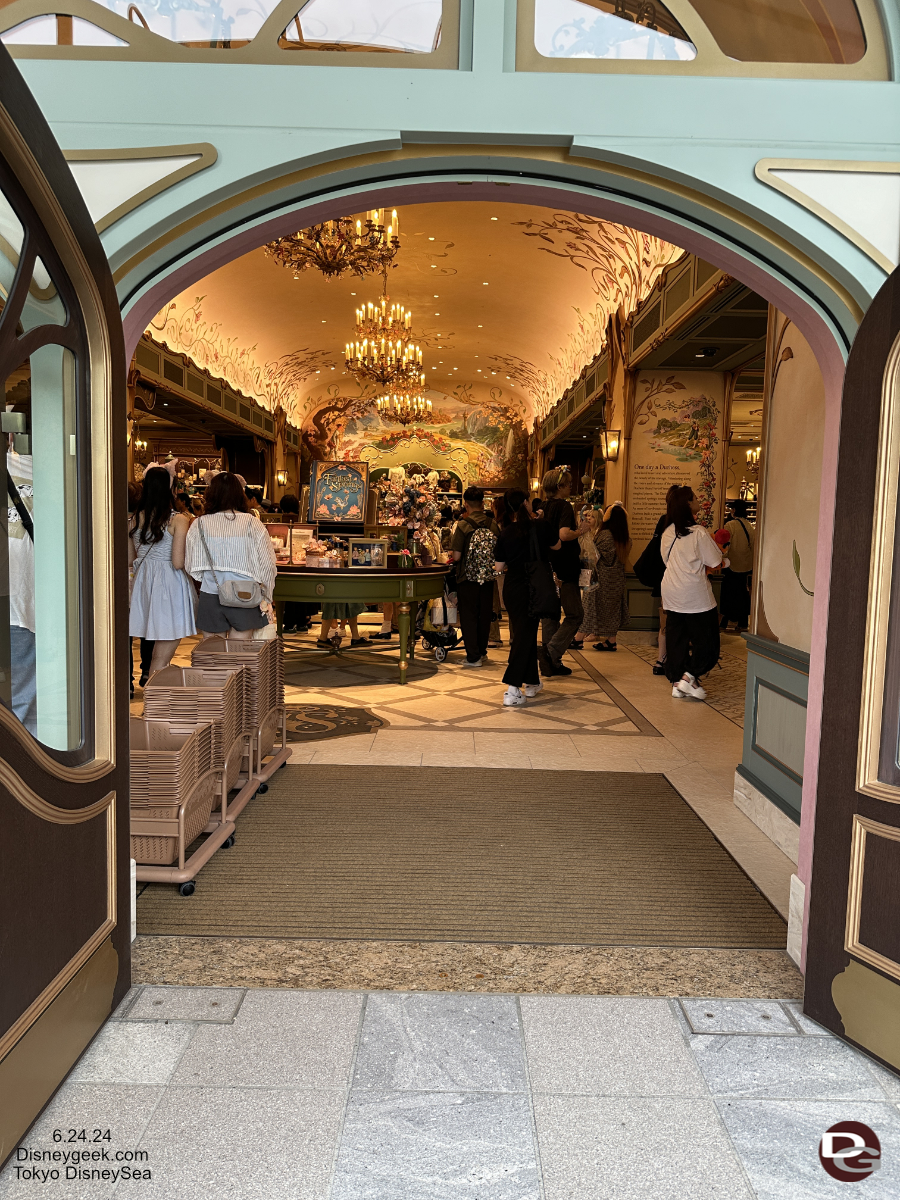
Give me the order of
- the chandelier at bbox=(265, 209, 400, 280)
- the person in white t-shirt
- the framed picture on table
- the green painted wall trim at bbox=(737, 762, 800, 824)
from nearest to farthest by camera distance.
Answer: the green painted wall trim at bbox=(737, 762, 800, 824) < the person in white t-shirt < the framed picture on table < the chandelier at bbox=(265, 209, 400, 280)

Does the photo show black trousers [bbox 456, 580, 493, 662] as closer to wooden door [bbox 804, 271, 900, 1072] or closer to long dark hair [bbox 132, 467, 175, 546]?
long dark hair [bbox 132, 467, 175, 546]

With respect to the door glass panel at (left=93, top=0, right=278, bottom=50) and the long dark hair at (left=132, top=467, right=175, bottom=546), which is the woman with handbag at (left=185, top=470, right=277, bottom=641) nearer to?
the long dark hair at (left=132, top=467, right=175, bottom=546)

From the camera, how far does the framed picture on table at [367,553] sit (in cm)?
673

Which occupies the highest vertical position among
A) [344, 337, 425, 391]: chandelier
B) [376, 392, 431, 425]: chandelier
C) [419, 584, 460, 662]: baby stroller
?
[344, 337, 425, 391]: chandelier

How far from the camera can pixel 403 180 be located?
2.32 metres

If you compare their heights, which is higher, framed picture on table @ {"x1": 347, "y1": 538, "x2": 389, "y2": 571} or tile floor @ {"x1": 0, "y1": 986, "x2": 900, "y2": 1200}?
framed picture on table @ {"x1": 347, "y1": 538, "x2": 389, "y2": 571}

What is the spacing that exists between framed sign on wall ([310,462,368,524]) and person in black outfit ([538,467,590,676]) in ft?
6.92

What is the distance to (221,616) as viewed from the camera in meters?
4.55

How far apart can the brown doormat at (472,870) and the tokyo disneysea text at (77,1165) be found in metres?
0.90

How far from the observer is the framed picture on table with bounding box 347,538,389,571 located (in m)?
6.73

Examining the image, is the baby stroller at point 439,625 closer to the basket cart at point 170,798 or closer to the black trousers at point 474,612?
the black trousers at point 474,612

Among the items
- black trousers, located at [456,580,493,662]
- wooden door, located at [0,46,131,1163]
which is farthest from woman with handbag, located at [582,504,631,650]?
wooden door, located at [0,46,131,1163]

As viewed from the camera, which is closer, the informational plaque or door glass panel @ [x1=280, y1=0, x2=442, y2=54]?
door glass panel @ [x1=280, y1=0, x2=442, y2=54]

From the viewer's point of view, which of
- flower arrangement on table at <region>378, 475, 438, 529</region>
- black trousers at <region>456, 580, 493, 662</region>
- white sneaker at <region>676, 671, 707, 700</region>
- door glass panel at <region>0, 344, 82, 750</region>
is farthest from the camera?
flower arrangement on table at <region>378, 475, 438, 529</region>
